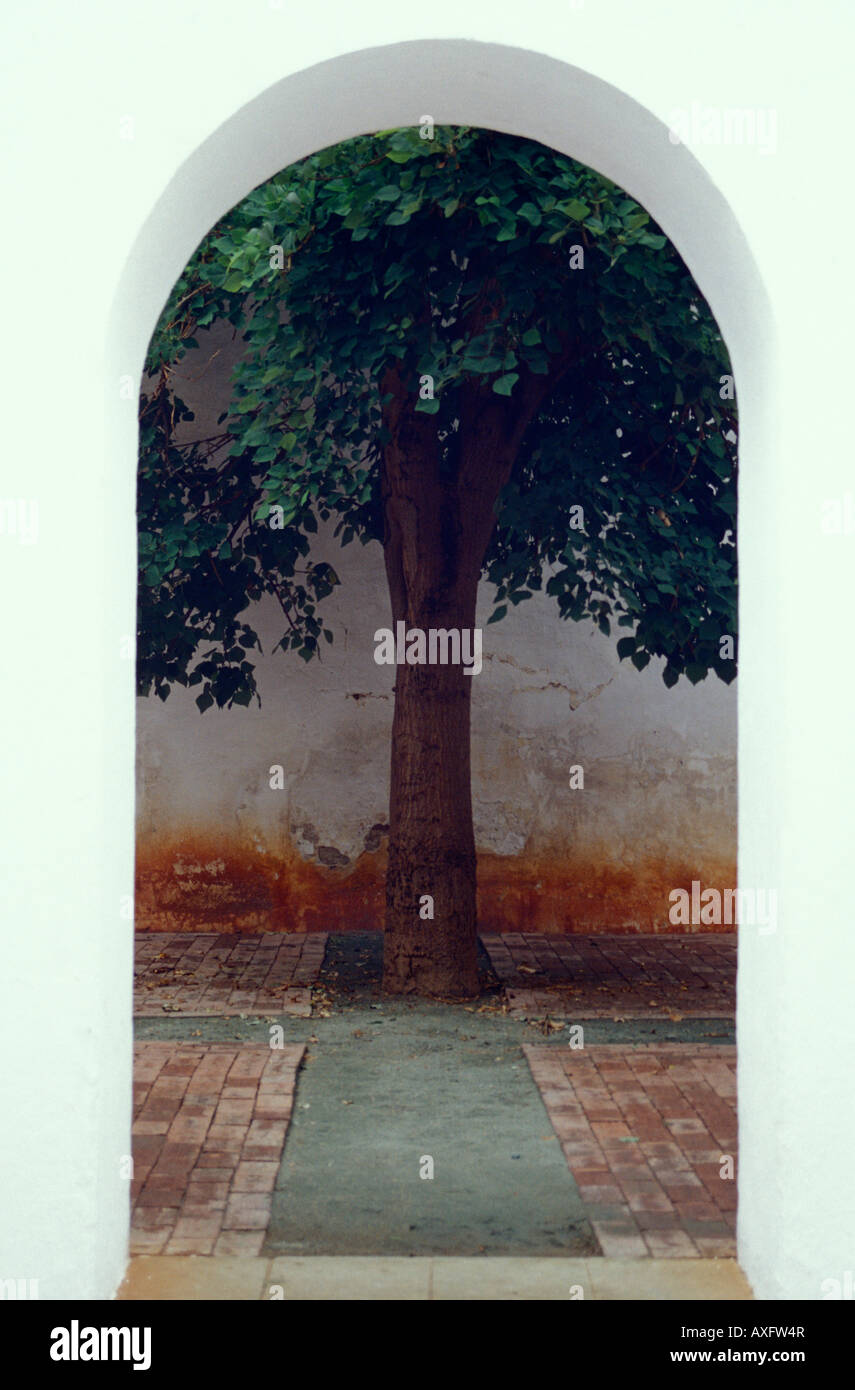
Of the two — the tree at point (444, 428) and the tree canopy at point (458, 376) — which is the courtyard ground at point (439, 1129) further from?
the tree canopy at point (458, 376)

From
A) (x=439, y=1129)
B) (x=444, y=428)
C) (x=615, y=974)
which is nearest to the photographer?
(x=439, y=1129)

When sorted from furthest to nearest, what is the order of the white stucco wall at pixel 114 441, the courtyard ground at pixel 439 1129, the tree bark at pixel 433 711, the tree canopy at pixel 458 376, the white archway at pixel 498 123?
the tree bark at pixel 433 711
the tree canopy at pixel 458 376
the courtyard ground at pixel 439 1129
the white archway at pixel 498 123
the white stucco wall at pixel 114 441

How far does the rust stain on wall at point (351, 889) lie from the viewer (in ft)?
36.7

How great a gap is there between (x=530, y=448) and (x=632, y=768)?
3.41m

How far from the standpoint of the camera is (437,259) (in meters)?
7.31

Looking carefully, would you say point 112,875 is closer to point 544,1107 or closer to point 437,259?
point 544,1107

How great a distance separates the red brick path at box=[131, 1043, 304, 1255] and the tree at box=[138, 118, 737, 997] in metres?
1.91

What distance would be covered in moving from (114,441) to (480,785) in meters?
7.57

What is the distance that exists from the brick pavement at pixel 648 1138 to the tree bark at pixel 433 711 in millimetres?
1431

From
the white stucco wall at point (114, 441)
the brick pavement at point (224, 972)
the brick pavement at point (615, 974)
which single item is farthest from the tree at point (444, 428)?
the white stucco wall at point (114, 441)

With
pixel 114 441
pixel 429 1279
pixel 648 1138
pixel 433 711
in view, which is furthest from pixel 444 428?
pixel 429 1279

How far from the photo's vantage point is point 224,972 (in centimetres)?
961

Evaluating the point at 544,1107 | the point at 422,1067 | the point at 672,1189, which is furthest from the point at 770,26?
the point at 422,1067

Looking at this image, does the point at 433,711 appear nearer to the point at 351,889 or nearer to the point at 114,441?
the point at 351,889
